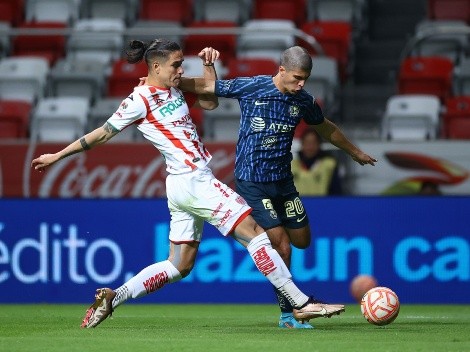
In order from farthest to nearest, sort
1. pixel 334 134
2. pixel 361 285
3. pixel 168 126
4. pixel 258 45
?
pixel 258 45 → pixel 361 285 → pixel 334 134 → pixel 168 126

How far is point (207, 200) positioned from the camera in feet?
28.5

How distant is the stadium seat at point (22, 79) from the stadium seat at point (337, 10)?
4204mm

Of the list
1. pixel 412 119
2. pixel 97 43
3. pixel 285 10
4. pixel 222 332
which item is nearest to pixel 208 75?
pixel 222 332

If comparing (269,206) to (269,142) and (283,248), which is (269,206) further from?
(269,142)

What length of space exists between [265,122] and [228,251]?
164 inches

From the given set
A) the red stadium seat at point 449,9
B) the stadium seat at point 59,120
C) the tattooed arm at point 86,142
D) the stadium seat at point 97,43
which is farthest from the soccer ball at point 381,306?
the red stadium seat at point 449,9

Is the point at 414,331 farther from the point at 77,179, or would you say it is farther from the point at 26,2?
the point at 26,2

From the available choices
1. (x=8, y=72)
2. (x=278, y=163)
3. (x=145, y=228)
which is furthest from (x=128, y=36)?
(x=278, y=163)

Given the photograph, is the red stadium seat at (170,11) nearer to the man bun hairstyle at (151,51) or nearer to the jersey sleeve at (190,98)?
the jersey sleeve at (190,98)

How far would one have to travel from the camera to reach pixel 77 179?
1423cm

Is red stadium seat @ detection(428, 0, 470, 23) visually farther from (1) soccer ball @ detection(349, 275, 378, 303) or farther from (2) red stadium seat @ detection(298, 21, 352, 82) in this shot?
(1) soccer ball @ detection(349, 275, 378, 303)

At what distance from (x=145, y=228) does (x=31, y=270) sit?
132cm

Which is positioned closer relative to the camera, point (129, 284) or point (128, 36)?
point (129, 284)

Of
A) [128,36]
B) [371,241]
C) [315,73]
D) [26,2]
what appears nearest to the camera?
[371,241]
